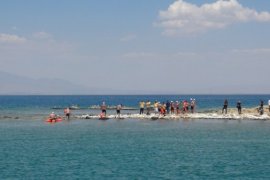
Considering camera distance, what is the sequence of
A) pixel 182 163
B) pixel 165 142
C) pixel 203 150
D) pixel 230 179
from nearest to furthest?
1. pixel 230 179
2. pixel 182 163
3. pixel 203 150
4. pixel 165 142

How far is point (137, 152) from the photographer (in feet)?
133

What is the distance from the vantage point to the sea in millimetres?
32469

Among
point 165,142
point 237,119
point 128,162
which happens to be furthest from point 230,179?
point 237,119

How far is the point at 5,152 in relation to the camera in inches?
1635

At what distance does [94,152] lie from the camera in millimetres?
40812

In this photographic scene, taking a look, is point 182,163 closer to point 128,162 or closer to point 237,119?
point 128,162

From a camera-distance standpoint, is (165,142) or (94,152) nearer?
(94,152)

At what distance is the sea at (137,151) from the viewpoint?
3247cm

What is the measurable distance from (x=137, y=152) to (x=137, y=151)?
0.56 m

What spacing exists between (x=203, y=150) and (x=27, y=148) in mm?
13845

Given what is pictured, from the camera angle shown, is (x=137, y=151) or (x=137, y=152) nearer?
(x=137, y=152)

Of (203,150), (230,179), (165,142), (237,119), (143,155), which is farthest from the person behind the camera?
(237,119)

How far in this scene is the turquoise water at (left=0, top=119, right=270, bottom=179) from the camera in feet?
107

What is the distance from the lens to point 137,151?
135ft
